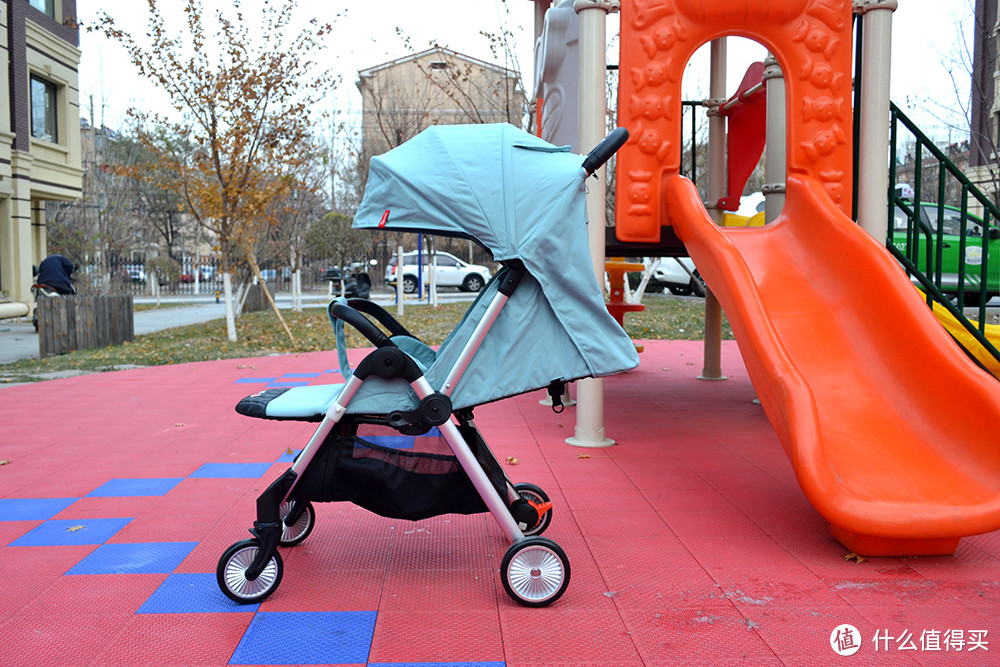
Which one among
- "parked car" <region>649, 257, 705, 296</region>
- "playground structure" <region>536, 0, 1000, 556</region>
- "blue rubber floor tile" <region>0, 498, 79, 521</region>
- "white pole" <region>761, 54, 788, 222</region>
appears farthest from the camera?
"parked car" <region>649, 257, 705, 296</region>

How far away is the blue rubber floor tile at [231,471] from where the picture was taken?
191 inches

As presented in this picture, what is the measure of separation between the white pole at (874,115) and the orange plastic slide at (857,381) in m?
0.43

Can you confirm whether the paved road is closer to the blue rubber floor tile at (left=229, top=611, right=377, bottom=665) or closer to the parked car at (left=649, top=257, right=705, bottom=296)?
the parked car at (left=649, top=257, right=705, bottom=296)

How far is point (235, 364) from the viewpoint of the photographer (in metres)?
10.4

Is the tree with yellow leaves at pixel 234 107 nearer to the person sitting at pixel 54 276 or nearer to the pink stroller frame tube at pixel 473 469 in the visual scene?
the person sitting at pixel 54 276

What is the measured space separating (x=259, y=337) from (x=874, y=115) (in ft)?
35.6

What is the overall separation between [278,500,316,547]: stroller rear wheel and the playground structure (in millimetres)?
Result: 2245

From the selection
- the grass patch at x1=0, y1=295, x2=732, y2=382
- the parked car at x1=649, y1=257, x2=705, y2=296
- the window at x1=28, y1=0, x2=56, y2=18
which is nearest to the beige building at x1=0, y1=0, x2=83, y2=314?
the window at x1=28, y1=0, x2=56, y2=18

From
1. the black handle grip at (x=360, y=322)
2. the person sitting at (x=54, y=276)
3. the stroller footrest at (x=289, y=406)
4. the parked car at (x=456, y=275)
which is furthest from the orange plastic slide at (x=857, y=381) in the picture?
the parked car at (x=456, y=275)

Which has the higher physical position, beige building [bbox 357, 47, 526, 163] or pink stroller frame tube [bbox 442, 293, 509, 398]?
beige building [bbox 357, 47, 526, 163]

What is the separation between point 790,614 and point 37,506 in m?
3.86

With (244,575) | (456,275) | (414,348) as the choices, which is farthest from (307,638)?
(456,275)

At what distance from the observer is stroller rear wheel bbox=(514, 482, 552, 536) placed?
137 inches

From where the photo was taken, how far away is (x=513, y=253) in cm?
303
